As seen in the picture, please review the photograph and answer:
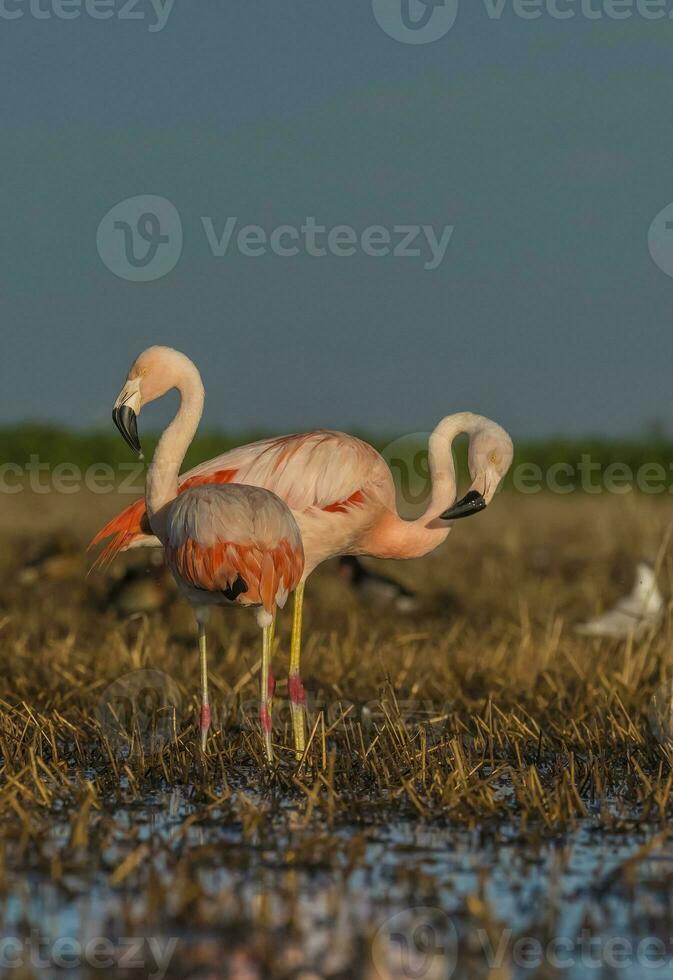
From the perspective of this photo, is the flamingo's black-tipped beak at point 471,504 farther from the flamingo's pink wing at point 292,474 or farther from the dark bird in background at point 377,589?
the dark bird in background at point 377,589

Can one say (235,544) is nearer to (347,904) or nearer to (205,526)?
(205,526)

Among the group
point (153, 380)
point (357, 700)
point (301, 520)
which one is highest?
point (153, 380)

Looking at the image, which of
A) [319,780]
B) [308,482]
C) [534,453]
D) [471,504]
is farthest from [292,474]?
[534,453]

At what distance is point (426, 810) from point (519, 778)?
0.62 meters

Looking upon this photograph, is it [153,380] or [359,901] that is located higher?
[153,380]

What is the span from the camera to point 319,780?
5.51 m

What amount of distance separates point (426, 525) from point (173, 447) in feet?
4.82

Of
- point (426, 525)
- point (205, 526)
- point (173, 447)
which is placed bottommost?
point (426, 525)

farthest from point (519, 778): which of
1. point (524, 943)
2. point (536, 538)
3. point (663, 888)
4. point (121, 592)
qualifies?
point (536, 538)

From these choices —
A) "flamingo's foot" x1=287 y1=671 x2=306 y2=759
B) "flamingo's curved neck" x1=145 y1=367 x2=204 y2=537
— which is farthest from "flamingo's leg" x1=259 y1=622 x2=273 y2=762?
"flamingo's curved neck" x1=145 y1=367 x2=204 y2=537

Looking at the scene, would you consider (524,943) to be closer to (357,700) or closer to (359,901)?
(359,901)

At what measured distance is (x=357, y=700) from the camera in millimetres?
7684

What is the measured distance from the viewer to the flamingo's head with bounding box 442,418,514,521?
22.0 ft

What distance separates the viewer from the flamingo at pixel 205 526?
586cm
